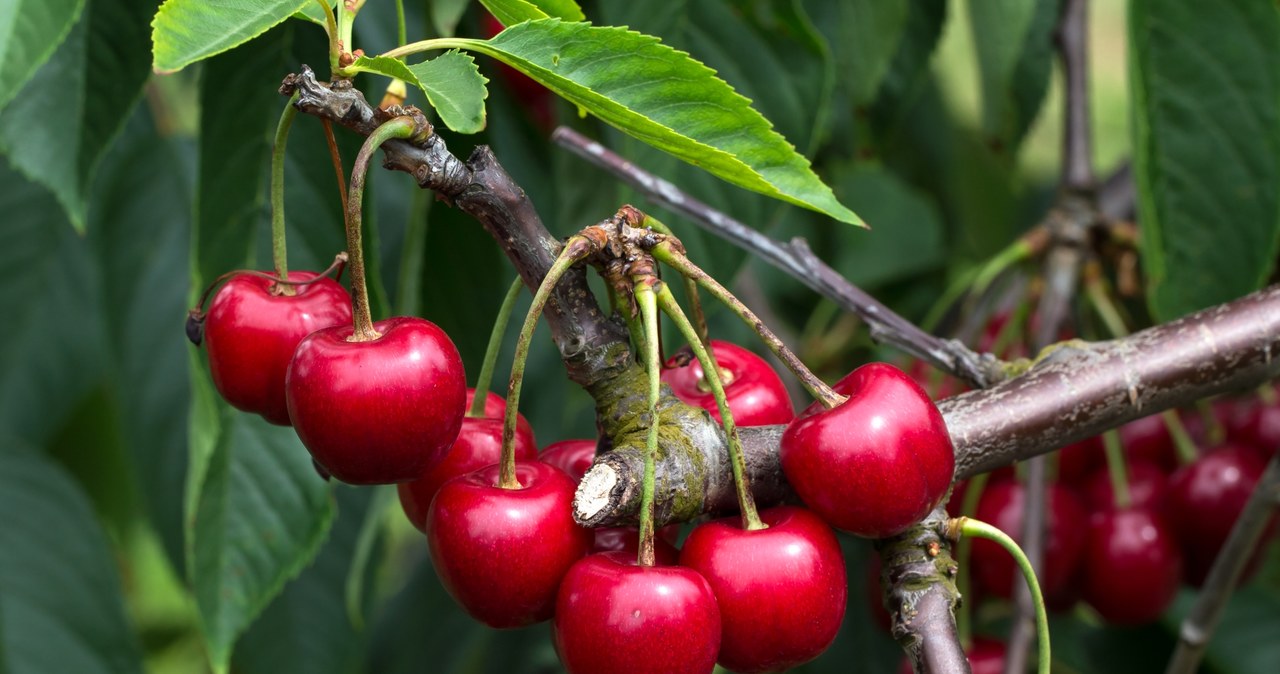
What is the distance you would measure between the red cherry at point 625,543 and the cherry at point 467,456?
6 centimetres

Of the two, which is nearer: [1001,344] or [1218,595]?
[1218,595]

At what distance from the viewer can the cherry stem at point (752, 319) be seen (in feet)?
2.02

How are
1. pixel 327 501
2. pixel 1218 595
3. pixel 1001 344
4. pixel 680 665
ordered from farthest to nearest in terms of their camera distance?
1. pixel 1001 344
2. pixel 327 501
3. pixel 1218 595
4. pixel 680 665

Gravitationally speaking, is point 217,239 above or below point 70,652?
above

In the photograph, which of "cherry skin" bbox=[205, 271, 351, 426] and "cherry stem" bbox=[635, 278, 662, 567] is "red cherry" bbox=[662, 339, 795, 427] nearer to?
"cherry stem" bbox=[635, 278, 662, 567]

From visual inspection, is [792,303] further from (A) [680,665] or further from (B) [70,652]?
(A) [680,665]

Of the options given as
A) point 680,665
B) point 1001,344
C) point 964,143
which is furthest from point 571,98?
point 964,143

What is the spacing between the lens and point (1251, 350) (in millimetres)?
761

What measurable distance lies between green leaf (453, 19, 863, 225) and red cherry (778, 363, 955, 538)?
0.31 feet

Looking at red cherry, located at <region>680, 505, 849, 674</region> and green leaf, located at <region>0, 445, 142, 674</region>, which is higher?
red cherry, located at <region>680, 505, 849, 674</region>

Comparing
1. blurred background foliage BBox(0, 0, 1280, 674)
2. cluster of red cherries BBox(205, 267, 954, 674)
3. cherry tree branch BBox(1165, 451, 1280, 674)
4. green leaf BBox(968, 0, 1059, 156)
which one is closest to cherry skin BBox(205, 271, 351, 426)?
cluster of red cherries BBox(205, 267, 954, 674)

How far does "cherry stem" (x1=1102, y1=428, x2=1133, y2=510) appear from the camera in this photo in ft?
3.92

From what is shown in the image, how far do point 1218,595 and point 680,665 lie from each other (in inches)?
20.8

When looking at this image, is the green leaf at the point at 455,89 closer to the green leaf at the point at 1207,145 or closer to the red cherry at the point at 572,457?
the red cherry at the point at 572,457
